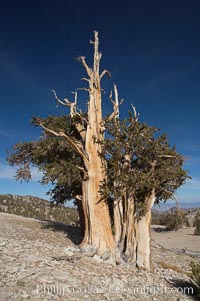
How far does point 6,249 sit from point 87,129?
5160 mm

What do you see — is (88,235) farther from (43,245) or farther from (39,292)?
(39,292)

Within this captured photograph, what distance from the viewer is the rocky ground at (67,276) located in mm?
7629

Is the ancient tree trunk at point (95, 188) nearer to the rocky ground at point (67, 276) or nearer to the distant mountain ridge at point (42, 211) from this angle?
the rocky ground at point (67, 276)

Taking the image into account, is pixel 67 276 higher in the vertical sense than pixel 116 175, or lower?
lower

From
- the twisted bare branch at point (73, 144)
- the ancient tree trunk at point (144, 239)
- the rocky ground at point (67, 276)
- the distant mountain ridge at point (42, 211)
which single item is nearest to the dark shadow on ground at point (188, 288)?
the rocky ground at point (67, 276)

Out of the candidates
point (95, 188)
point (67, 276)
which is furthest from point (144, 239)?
point (67, 276)

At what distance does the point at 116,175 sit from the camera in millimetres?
11688

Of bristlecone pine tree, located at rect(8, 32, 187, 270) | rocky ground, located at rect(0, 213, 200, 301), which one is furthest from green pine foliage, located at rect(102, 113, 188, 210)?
rocky ground, located at rect(0, 213, 200, 301)

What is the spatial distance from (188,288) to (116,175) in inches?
170

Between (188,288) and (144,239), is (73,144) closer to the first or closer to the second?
(144,239)

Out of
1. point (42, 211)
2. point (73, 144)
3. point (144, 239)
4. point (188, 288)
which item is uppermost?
point (42, 211)

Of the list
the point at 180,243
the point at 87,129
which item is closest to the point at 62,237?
the point at 87,129

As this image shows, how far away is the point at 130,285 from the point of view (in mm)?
9172

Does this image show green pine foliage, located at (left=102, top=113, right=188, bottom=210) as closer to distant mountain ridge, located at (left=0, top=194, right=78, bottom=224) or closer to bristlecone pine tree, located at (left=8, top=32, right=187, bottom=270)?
bristlecone pine tree, located at (left=8, top=32, right=187, bottom=270)
